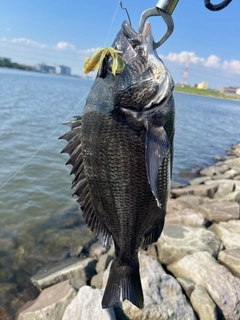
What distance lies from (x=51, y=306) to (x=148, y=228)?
2.63 m

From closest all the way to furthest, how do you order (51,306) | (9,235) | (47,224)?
(51,306)
(9,235)
(47,224)

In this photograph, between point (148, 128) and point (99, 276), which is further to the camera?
point (99, 276)

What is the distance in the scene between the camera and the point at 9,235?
22.3ft

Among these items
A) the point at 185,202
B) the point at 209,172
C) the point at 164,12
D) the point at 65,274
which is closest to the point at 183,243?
the point at 65,274

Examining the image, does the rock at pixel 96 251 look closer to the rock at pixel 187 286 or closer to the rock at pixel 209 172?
the rock at pixel 187 286

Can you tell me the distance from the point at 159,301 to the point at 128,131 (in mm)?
2976

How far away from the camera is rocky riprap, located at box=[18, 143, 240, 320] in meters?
4.04

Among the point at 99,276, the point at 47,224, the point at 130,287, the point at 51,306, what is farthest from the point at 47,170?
the point at 130,287

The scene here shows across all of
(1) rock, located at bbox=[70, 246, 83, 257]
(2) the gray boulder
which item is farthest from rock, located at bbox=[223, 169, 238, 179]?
(1) rock, located at bbox=[70, 246, 83, 257]

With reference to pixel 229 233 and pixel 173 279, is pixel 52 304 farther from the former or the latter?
pixel 229 233

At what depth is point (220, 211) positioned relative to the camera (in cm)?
743

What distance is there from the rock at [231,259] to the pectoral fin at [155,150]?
3.96 m

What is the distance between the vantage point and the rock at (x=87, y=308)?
3.84 meters

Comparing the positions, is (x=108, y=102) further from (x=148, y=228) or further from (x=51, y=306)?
(x=51, y=306)
